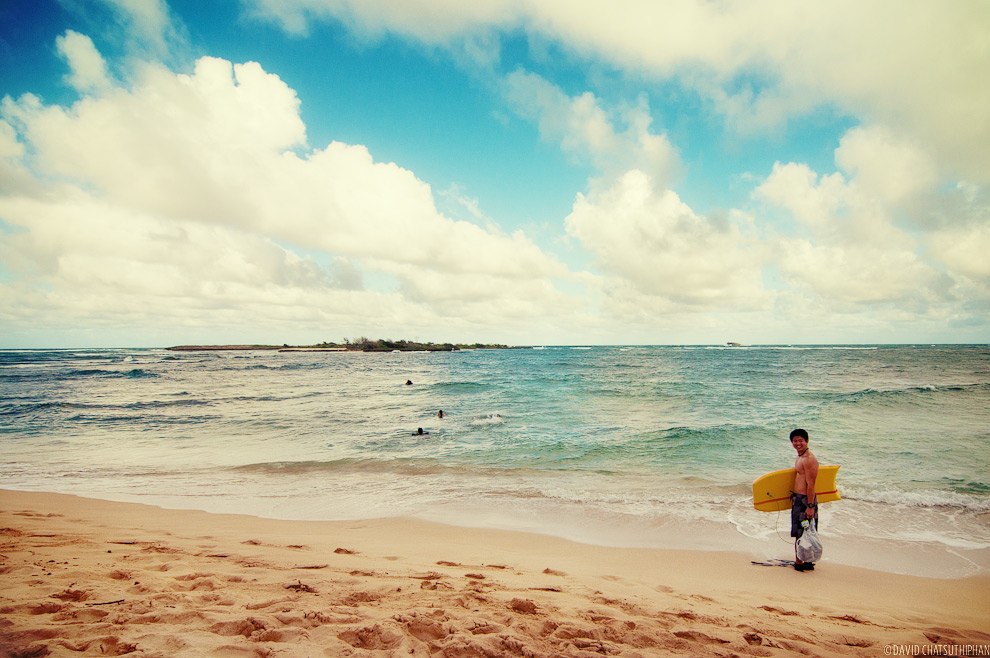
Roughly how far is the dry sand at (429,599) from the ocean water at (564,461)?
3.49 feet

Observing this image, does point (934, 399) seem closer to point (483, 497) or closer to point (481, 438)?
point (481, 438)

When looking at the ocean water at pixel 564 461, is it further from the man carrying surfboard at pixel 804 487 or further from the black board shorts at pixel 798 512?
the man carrying surfboard at pixel 804 487

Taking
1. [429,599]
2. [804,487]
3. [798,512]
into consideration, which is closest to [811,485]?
[804,487]

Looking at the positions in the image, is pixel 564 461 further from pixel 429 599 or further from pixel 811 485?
pixel 429 599

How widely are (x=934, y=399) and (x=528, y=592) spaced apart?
29.8m

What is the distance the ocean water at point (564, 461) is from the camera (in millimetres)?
7723

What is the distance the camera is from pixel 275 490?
9.97 metres

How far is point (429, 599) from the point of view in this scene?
4363 millimetres

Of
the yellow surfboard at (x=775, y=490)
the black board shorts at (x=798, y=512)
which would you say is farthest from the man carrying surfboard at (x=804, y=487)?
the yellow surfboard at (x=775, y=490)

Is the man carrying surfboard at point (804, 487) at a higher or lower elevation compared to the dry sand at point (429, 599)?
higher

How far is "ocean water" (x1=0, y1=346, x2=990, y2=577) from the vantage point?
7723mm

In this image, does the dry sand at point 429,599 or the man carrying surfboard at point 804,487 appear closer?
the dry sand at point 429,599

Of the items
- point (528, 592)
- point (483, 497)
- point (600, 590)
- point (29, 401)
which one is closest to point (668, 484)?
point (483, 497)

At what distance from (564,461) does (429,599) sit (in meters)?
8.77
